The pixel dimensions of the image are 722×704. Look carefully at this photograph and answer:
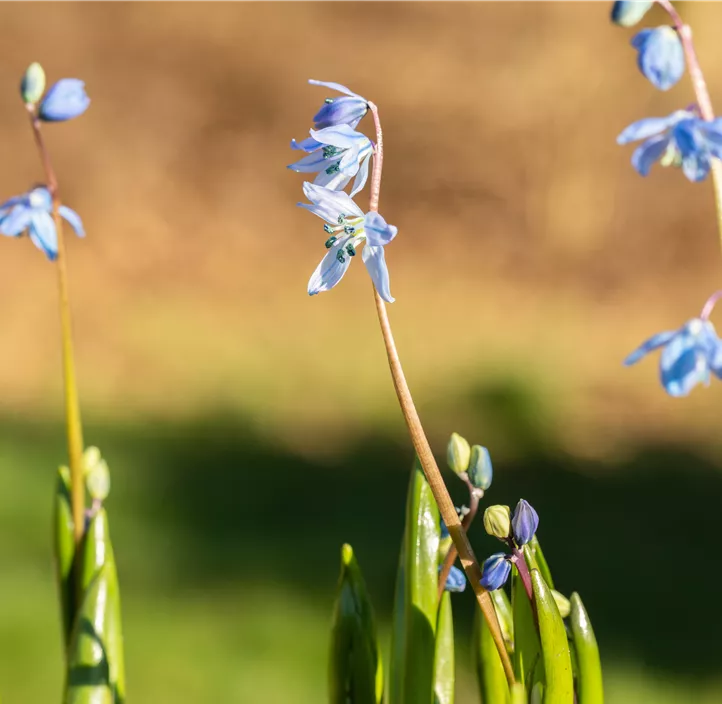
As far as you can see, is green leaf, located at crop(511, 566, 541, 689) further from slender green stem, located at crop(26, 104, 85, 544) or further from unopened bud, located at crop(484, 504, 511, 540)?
slender green stem, located at crop(26, 104, 85, 544)

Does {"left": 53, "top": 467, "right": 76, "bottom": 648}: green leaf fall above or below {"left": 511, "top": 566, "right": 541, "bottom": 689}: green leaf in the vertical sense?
above

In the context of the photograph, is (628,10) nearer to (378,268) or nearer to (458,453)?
(378,268)

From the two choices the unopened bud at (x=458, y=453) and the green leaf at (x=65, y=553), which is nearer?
the unopened bud at (x=458, y=453)

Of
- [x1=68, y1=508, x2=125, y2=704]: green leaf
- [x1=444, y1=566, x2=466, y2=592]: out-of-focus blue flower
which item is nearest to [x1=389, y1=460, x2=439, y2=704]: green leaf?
[x1=444, y1=566, x2=466, y2=592]: out-of-focus blue flower

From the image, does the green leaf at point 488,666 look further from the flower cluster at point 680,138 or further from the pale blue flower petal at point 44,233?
the pale blue flower petal at point 44,233

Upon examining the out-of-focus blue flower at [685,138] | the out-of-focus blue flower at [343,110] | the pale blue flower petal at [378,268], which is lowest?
the pale blue flower petal at [378,268]

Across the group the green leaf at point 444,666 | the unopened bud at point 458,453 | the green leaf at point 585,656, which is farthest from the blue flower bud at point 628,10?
the green leaf at point 444,666
